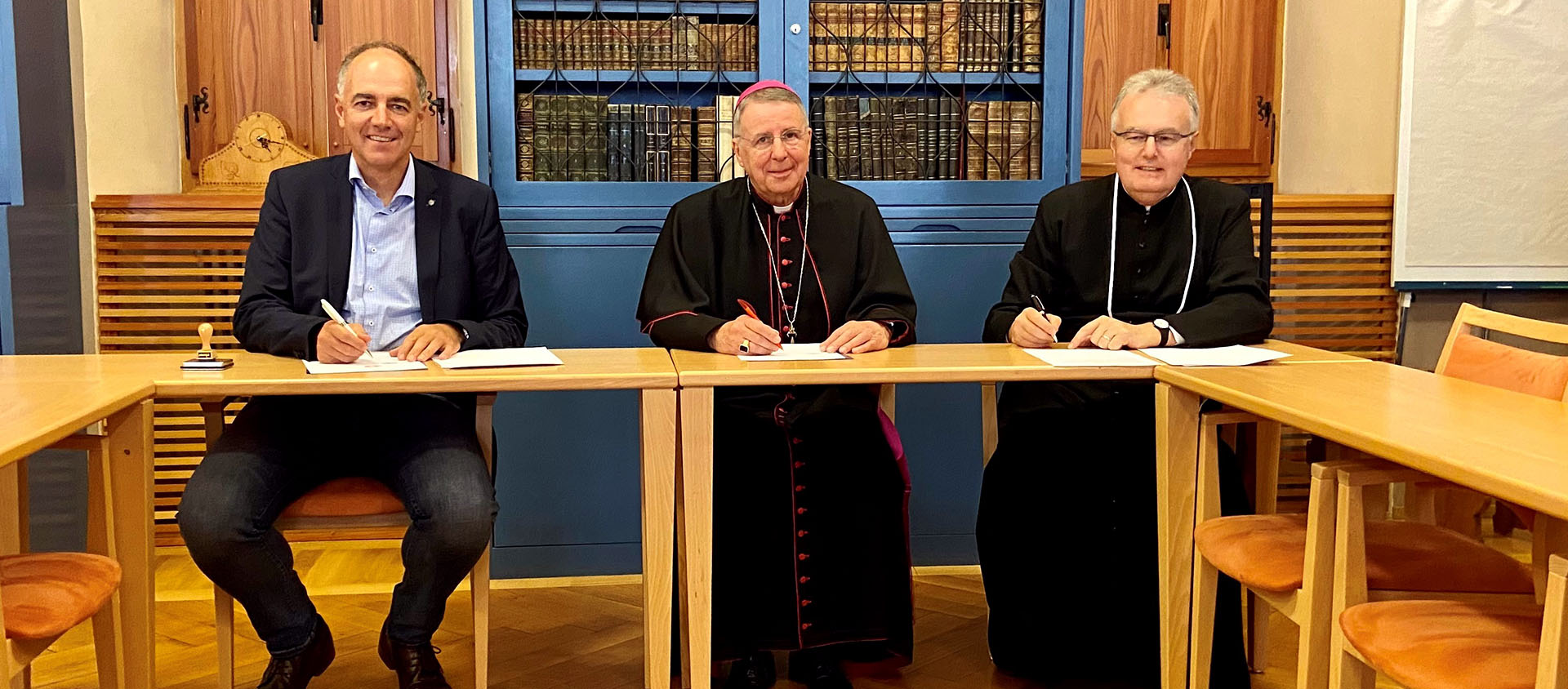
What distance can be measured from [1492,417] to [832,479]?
130 cm

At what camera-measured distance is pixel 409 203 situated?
280cm

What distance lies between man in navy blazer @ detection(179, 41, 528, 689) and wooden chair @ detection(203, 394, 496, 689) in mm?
36

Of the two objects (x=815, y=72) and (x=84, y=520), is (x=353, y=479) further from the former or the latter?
(x=815, y=72)

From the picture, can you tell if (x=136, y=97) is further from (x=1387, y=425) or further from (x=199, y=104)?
(x=1387, y=425)

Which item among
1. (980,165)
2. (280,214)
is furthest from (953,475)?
(280,214)

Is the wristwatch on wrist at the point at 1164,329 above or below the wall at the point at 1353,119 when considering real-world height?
below

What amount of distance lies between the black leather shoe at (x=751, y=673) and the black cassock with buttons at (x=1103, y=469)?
20.6 inches

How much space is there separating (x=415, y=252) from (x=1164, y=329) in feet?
5.44

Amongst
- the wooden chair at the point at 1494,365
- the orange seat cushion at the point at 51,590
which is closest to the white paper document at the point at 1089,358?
the wooden chair at the point at 1494,365

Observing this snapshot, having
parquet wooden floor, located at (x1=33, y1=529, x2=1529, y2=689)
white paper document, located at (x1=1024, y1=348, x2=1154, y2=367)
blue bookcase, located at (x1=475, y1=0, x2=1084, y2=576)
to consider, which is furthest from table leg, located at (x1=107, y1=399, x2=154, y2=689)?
white paper document, located at (x1=1024, y1=348, x2=1154, y2=367)

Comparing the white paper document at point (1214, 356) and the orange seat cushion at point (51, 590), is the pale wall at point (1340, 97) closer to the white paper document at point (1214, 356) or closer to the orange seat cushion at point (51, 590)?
the white paper document at point (1214, 356)

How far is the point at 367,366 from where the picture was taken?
2.30m

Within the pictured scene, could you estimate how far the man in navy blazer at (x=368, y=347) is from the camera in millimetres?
2354

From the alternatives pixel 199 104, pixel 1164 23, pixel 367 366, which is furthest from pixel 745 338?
pixel 1164 23
